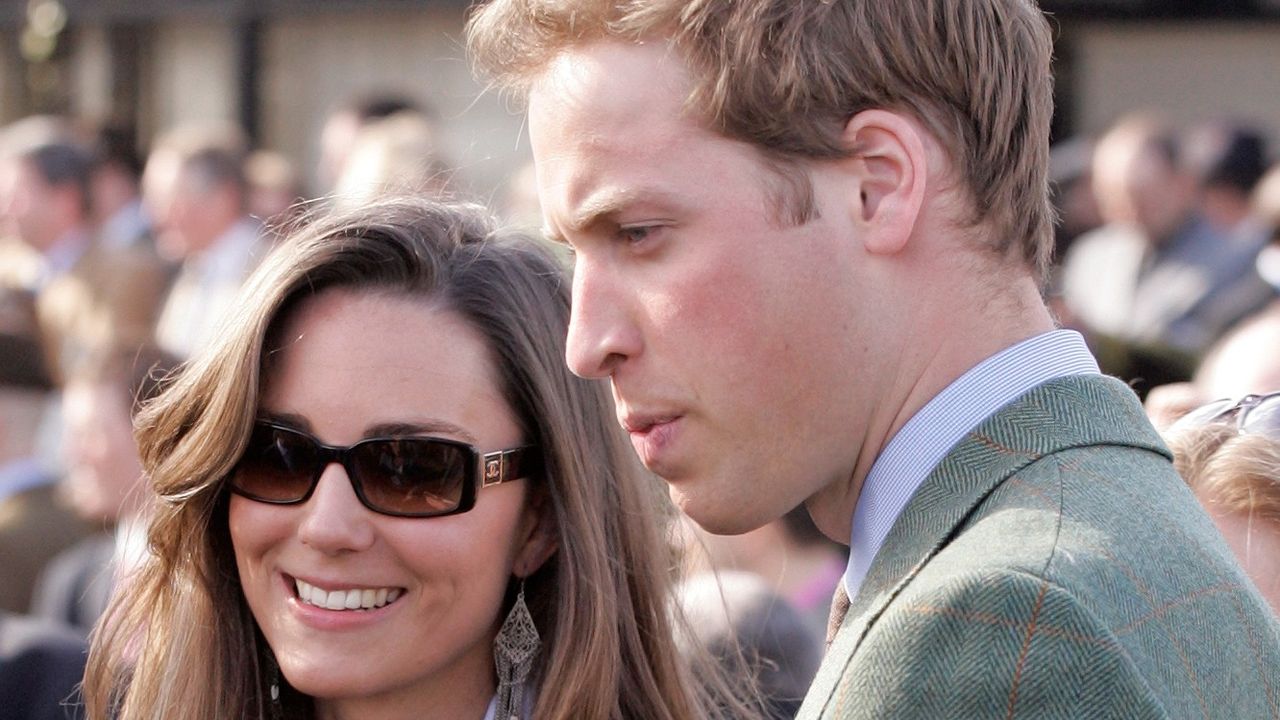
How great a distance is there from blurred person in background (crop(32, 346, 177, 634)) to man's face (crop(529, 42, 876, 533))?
3.25 meters

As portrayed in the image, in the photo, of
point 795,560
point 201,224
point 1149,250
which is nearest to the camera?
point 795,560

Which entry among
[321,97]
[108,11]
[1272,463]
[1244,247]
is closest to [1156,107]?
[1244,247]

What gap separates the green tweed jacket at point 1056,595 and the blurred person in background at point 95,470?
11.6 feet

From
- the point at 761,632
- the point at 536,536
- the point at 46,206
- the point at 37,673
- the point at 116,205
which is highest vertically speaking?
A: the point at 536,536

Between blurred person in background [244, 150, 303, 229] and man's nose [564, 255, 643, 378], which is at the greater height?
man's nose [564, 255, 643, 378]

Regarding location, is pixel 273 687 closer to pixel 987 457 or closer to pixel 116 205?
pixel 987 457

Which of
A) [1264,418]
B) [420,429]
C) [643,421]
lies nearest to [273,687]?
[420,429]

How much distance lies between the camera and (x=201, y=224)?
8.65m

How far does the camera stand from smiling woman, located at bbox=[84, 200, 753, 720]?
99.0 inches

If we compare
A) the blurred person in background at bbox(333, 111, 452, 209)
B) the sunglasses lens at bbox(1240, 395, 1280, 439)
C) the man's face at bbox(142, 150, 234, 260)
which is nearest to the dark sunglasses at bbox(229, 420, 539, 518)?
the sunglasses lens at bbox(1240, 395, 1280, 439)

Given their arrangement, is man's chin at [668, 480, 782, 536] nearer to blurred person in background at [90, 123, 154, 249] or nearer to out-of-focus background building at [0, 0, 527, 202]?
blurred person in background at [90, 123, 154, 249]

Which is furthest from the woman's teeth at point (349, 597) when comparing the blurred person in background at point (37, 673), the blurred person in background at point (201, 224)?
the blurred person in background at point (201, 224)

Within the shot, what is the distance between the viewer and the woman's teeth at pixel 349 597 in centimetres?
252

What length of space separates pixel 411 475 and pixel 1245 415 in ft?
4.41
